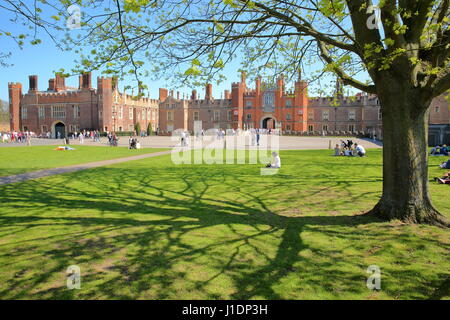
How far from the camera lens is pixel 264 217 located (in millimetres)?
7492

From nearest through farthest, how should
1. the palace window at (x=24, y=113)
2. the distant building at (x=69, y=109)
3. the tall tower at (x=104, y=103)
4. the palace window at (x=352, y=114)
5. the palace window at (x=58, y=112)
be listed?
1. the tall tower at (x=104, y=103)
2. the distant building at (x=69, y=109)
3. the palace window at (x=58, y=112)
4. the palace window at (x=24, y=113)
5. the palace window at (x=352, y=114)

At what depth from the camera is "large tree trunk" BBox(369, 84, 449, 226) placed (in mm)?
6590

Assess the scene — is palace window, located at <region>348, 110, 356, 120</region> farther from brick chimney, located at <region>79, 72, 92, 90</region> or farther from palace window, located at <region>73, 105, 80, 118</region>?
palace window, located at <region>73, 105, 80, 118</region>

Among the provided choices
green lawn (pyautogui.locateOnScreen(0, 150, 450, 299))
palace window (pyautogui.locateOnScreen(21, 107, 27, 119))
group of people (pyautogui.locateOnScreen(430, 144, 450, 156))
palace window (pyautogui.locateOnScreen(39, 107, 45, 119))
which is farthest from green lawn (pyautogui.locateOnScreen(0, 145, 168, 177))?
palace window (pyautogui.locateOnScreen(21, 107, 27, 119))

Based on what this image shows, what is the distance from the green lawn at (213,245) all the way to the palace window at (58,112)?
191 ft

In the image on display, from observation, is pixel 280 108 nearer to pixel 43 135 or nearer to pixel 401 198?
pixel 43 135

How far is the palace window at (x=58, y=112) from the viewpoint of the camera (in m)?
62.3

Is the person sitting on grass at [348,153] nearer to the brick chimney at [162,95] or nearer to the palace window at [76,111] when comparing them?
the palace window at [76,111]

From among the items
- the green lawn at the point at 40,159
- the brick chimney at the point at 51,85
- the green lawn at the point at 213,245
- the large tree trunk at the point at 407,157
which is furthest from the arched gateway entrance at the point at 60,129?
the large tree trunk at the point at 407,157

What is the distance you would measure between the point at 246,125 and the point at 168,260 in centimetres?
6481

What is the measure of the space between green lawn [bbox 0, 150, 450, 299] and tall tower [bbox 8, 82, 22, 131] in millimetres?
63913

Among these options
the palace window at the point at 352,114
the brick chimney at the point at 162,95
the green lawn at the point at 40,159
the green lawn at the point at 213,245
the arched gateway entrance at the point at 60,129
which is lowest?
the green lawn at the point at 213,245

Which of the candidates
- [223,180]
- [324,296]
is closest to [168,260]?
[324,296]

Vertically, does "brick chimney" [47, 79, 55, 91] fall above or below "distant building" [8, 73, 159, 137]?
above
